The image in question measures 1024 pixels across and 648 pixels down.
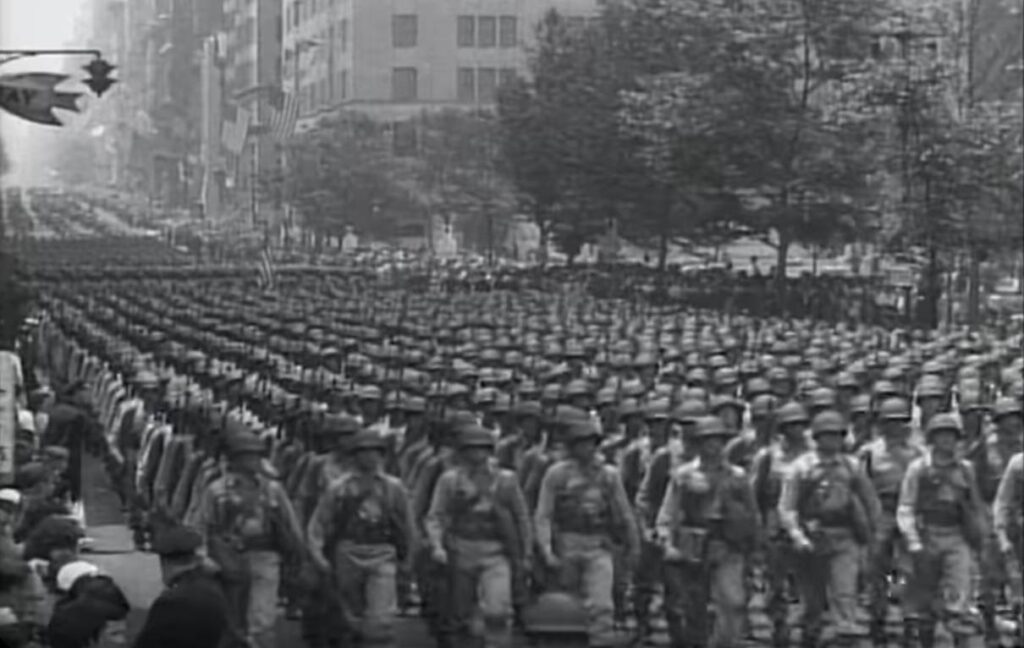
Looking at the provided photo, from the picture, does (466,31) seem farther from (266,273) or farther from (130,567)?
(130,567)

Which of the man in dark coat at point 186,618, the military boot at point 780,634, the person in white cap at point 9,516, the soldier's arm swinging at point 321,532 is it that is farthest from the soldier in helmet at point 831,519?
the man in dark coat at point 186,618

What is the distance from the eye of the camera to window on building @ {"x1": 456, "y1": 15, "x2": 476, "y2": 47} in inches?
557

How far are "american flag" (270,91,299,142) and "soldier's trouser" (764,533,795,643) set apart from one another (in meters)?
4.31

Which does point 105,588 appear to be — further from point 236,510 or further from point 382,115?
point 382,115

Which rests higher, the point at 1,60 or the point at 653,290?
the point at 1,60

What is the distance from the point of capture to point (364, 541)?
11031 mm

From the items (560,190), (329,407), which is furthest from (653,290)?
(329,407)

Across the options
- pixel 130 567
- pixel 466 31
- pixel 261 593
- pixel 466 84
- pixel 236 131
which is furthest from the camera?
pixel 236 131

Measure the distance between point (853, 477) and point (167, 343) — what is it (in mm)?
5425

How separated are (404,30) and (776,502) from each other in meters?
3.96

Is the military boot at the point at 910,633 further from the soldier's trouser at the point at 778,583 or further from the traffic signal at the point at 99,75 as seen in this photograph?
the traffic signal at the point at 99,75

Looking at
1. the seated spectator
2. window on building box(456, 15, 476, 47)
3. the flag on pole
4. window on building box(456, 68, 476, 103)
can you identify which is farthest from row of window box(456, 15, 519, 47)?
the seated spectator

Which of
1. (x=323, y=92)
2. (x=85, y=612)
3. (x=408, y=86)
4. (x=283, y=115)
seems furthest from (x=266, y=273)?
(x=85, y=612)

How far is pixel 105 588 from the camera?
30.0ft
